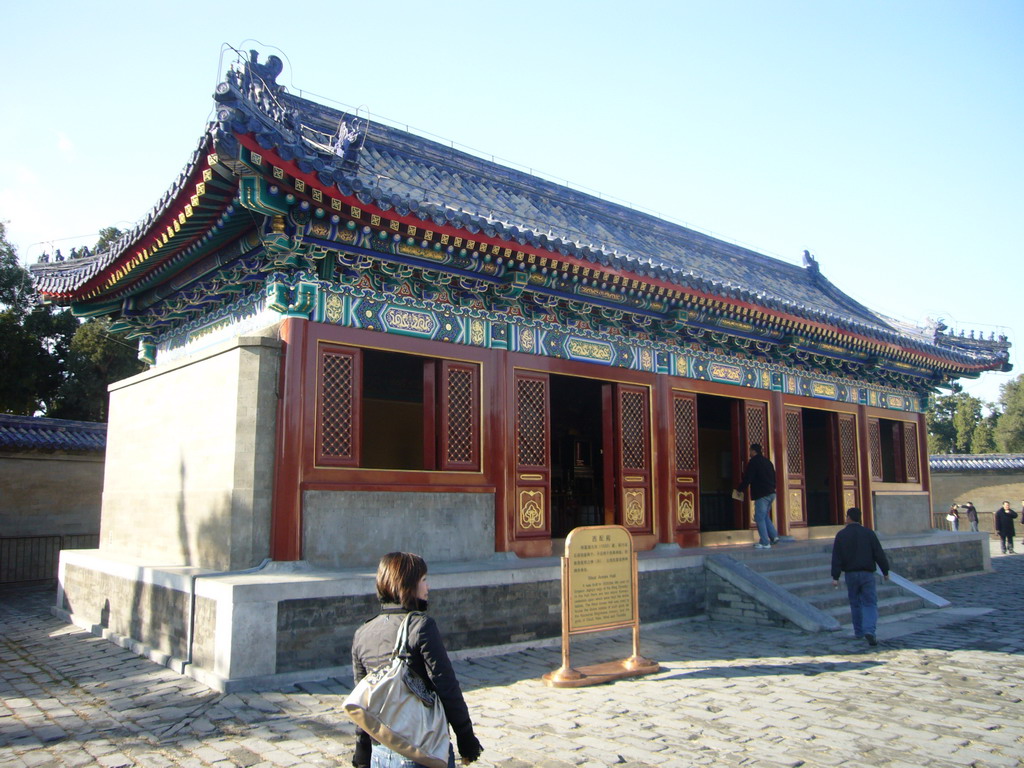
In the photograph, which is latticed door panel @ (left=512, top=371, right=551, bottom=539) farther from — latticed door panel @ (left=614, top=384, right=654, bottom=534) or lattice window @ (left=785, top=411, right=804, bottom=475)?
lattice window @ (left=785, top=411, right=804, bottom=475)

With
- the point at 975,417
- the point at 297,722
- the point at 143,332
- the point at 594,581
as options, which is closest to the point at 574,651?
the point at 594,581

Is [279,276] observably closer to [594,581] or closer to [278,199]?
[278,199]

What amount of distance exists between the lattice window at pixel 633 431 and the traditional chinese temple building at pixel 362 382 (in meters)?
0.04

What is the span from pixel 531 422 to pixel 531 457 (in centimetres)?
42

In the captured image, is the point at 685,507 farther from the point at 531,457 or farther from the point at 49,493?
the point at 49,493

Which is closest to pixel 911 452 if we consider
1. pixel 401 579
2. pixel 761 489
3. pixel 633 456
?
pixel 761 489

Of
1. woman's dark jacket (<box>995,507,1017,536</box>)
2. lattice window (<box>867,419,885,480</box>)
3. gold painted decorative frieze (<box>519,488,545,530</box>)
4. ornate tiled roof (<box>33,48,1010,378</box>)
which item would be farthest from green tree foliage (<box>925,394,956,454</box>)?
gold painted decorative frieze (<box>519,488,545,530</box>)

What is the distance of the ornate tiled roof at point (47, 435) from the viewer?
1541cm

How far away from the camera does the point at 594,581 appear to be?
682 centimetres

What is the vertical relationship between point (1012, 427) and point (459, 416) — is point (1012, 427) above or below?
above

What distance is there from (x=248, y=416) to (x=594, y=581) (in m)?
3.53

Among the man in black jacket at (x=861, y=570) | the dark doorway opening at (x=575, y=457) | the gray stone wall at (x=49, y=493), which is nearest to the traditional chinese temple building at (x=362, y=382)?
the man in black jacket at (x=861, y=570)

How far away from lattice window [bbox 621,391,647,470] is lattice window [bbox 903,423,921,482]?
735 centimetres

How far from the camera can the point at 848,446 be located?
13844mm
